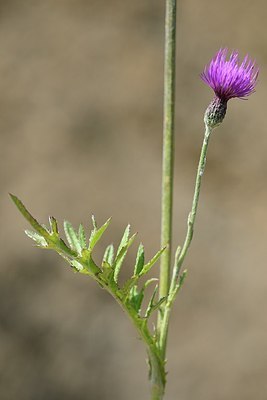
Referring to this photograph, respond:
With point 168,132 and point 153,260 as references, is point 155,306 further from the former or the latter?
point 168,132

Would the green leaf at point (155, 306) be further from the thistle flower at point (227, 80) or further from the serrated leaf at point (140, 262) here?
the thistle flower at point (227, 80)

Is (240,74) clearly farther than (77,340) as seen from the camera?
No

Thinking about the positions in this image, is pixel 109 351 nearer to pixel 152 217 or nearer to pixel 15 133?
pixel 152 217

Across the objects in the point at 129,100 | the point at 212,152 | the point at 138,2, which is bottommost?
the point at 212,152

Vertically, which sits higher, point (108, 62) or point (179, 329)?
point (108, 62)

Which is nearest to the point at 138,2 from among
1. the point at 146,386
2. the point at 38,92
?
the point at 38,92

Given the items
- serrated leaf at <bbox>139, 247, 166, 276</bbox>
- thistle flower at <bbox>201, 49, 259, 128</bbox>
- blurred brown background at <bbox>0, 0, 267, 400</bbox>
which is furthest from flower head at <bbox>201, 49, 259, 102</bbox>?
blurred brown background at <bbox>0, 0, 267, 400</bbox>
